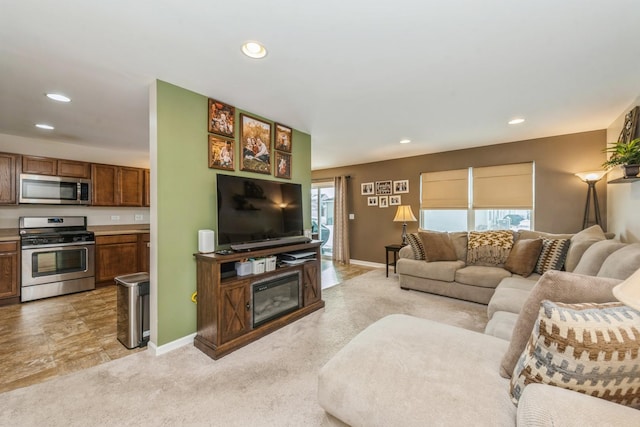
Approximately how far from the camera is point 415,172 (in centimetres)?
528

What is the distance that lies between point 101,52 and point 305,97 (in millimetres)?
1563

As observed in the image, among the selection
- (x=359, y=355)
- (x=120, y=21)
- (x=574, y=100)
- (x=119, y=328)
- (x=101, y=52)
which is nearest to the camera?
(x=359, y=355)

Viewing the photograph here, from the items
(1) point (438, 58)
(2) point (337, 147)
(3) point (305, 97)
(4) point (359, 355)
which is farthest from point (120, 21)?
(2) point (337, 147)

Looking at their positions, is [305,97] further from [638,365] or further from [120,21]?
[638,365]

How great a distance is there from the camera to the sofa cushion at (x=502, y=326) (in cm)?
170

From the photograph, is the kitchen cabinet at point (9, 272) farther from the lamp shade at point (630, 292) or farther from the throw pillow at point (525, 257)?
the throw pillow at point (525, 257)

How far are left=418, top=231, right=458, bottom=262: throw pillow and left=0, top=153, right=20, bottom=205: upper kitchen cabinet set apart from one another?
5855mm

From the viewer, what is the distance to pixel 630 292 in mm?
686

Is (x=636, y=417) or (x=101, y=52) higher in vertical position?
(x=101, y=52)

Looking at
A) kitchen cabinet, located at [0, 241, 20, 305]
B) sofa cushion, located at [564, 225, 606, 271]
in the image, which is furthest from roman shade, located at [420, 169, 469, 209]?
kitchen cabinet, located at [0, 241, 20, 305]

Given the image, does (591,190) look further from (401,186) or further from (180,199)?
(180,199)

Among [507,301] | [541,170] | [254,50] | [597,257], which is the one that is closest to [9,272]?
[254,50]

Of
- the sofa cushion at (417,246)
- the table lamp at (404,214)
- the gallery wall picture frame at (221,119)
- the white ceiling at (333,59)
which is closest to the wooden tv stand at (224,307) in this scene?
the gallery wall picture frame at (221,119)

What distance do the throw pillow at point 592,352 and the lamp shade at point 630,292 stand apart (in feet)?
0.84
